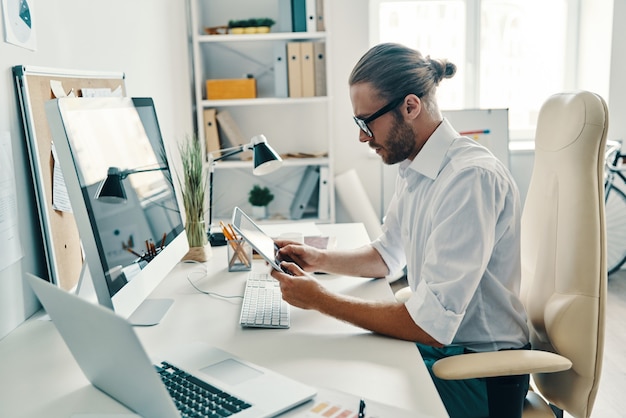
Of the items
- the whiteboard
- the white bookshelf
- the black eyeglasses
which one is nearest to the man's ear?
the black eyeglasses

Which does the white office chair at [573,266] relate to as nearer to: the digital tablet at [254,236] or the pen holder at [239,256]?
the digital tablet at [254,236]

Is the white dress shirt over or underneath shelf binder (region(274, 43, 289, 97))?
underneath

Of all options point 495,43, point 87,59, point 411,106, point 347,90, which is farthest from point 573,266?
point 495,43

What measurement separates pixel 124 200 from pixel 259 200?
2.60m

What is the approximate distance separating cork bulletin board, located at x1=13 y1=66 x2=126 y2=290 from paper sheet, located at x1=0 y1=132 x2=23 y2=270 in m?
0.07

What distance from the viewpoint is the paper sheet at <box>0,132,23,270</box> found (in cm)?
124

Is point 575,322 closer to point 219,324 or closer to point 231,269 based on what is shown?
point 219,324

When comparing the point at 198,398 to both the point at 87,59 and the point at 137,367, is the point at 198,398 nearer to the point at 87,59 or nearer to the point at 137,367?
the point at 137,367

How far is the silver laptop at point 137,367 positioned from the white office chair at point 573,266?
1.42 ft

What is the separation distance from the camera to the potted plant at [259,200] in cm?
380

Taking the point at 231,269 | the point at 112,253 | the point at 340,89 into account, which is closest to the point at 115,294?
the point at 112,253

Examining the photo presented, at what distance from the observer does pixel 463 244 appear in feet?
4.27

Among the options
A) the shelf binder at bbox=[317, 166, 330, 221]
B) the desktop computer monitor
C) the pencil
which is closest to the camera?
the desktop computer monitor

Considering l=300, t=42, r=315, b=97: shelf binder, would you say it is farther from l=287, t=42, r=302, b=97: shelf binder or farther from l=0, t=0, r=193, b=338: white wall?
l=0, t=0, r=193, b=338: white wall
